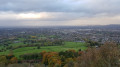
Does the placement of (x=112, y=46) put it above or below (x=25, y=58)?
above

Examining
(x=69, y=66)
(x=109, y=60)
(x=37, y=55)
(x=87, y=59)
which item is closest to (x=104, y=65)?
(x=109, y=60)

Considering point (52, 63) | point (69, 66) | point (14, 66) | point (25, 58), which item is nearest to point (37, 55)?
point (25, 58)

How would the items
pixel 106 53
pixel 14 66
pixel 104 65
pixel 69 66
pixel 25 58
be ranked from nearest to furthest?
pixel 104 65, pixel 106 53, pixel 69 66, pixel 14 66, pixel 25 58

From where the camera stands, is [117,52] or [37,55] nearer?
[117,52]

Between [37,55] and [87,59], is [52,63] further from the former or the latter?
[87,59]

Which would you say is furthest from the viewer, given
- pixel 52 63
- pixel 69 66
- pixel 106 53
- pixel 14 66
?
pixel 52 63

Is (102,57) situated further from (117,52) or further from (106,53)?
(117,52)

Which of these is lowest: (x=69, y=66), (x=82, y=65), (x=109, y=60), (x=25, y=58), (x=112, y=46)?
(x=25, y=58)

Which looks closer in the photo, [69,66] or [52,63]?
[69,66]

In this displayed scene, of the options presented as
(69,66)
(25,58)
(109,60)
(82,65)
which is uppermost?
(109,60)
